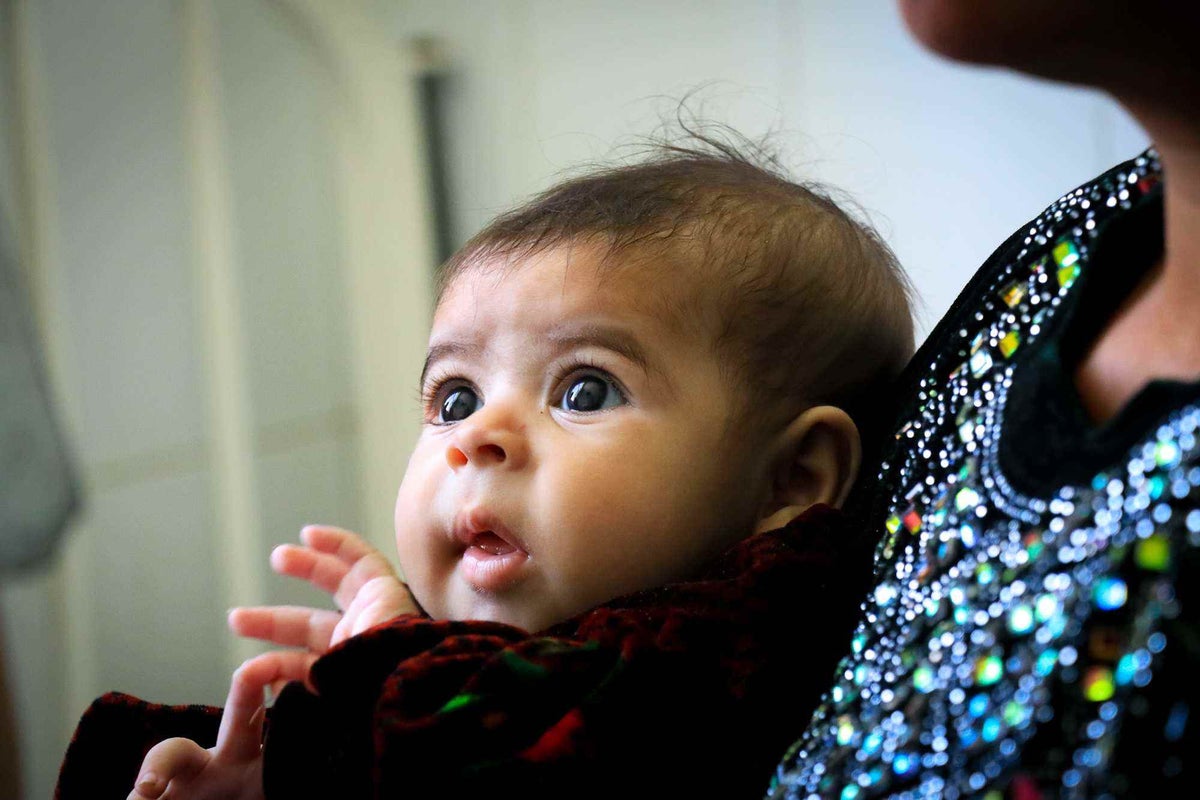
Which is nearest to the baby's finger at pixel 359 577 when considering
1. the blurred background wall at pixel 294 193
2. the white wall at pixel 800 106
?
the white wall at pixel 800 106

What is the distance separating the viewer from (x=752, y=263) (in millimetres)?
722

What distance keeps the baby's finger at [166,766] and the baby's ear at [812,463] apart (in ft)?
1.06

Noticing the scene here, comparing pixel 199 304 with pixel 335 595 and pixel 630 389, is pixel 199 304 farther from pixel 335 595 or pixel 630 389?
pixel 630 389

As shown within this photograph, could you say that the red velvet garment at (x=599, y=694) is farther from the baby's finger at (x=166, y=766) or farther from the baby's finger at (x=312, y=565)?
the baby's finger at (x=312, y=565)

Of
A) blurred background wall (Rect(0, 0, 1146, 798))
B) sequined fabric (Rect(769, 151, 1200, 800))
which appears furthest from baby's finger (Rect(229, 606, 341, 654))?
blurred background wall (Rect(0, 0, 1146, 798))

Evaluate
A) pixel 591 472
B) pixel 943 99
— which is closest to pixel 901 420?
pixel 591 472

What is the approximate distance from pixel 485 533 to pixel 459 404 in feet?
0.35

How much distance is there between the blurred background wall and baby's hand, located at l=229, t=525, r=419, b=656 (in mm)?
707

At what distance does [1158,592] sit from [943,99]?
1.23 m

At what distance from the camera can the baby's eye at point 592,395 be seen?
0.67 meters

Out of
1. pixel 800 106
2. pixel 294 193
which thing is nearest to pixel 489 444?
pixel 800 106

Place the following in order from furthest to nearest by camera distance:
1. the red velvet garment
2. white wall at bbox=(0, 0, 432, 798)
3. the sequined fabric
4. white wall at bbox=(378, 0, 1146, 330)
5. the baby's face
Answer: white wall at bbox=(0, 0, 432, 798), white wall at bbox=(378, 0, 1146, 330), the baby's face, the red velvet garment, the sequined fabric

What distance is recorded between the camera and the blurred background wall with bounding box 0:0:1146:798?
150cm

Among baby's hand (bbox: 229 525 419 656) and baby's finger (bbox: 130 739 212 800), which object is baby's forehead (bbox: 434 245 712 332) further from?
baby's finger (bbox: 130 739 212 800)
